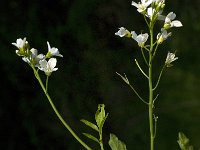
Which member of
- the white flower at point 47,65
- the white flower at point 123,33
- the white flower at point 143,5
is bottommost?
the white flower at point 47,65

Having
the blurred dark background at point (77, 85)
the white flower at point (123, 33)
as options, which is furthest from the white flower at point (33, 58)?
the blurred dark background at point (77, 85)

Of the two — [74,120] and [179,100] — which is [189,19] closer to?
[179,100]

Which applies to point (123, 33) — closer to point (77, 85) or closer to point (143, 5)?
point (143, 5)

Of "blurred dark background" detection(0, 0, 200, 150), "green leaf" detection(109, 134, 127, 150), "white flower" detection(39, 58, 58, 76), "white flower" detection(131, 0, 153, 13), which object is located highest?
"blurred dark background" detection(0, 0, 200, 150)

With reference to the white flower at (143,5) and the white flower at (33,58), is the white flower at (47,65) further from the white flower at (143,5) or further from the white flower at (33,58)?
the white flower at (143,5)

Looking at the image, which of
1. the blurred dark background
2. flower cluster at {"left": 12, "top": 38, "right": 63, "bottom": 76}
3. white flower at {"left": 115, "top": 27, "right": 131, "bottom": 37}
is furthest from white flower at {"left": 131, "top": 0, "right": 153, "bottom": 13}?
the blurred dark background

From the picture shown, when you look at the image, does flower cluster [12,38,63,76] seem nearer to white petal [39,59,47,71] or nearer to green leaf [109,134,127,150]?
white petal [39,59,47,71]

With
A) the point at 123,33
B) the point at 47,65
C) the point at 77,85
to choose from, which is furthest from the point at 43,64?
the point at 77,85

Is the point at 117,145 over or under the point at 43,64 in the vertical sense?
under
